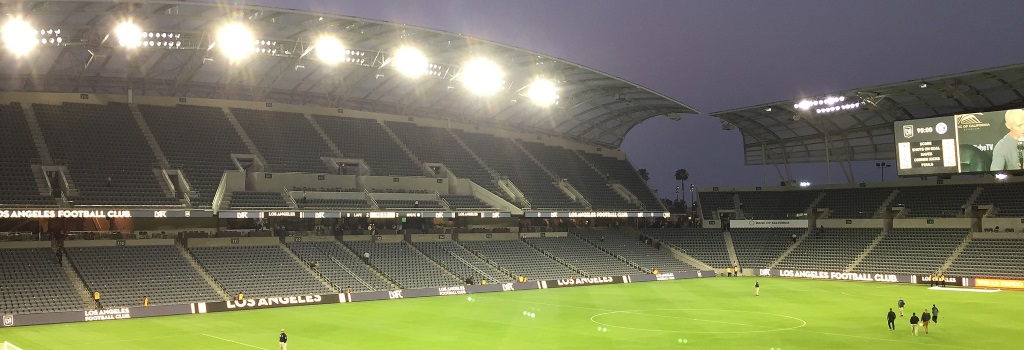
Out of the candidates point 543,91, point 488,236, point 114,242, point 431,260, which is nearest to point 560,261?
point 488,236

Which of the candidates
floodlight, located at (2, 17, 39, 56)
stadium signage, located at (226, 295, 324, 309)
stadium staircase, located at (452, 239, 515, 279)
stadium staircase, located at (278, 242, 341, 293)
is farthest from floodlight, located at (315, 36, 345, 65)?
stadium staircase, located at (452, 239, 515, 279)

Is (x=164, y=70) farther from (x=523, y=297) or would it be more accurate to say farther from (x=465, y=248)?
(x=523, y=297)

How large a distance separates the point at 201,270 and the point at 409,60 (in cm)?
1957

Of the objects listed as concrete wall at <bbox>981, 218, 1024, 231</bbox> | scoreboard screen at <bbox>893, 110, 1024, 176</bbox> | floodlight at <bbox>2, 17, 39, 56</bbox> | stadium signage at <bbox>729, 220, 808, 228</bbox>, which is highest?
floodlight at <bbox>2, 17, 39, 56</bbox>

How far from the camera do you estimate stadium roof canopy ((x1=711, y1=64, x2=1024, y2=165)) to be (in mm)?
58188

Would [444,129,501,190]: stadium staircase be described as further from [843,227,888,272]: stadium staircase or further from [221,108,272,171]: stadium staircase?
[843,227,888,272]: stadium staircase

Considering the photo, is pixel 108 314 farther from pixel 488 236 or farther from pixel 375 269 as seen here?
pixel 488 236

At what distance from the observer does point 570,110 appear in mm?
76812

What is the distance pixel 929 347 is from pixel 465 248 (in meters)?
38.2

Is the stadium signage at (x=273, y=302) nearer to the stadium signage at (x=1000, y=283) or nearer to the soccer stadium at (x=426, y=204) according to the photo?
the soccer stadium at (x=426, y=204)

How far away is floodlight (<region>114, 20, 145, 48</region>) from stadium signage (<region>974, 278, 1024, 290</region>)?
5800cm

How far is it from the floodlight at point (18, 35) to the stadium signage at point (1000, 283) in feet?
205

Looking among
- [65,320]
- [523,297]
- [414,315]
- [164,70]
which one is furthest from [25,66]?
[523,297]

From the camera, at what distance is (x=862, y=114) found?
225ft
